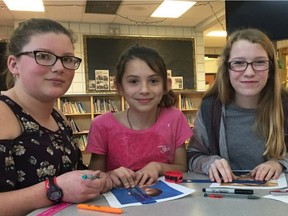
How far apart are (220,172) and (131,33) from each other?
509 centimetres

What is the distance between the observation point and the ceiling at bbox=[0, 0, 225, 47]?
4.59m

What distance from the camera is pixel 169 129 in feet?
4.38

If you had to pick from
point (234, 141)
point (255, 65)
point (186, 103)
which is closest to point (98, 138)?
point (234, 141)

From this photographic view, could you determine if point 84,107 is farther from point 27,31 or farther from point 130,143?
point 27,31

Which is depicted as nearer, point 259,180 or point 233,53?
point 259,180

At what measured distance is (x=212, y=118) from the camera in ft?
4.43

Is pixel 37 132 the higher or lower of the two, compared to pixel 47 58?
lower

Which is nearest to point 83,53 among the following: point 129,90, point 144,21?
point 144,21

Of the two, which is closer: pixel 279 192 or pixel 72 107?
pixel 279 192

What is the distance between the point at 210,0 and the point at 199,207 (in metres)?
4.29

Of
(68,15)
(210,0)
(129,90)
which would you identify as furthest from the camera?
(68,15)

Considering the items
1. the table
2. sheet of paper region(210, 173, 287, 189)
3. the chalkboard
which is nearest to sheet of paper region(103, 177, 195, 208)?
the table

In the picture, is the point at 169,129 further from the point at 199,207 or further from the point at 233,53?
the point at 199,207

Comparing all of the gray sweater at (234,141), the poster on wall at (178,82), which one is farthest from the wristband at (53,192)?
the poster on wall at (178,82)
